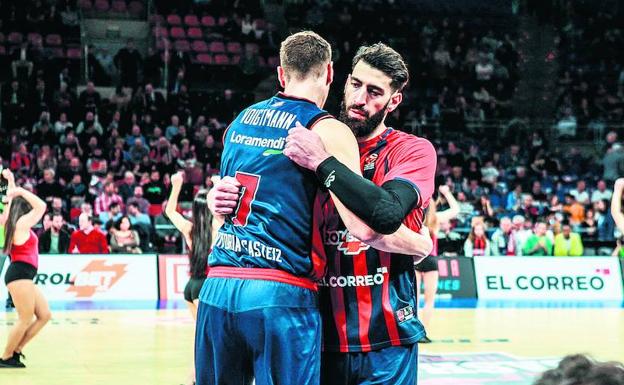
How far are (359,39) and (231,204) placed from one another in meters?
25.8

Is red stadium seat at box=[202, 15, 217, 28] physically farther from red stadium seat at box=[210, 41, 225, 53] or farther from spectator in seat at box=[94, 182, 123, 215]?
spectator in seat at box=[94, 182, 123, 215]

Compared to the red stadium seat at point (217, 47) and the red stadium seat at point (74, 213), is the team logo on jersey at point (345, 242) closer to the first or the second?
the red stadium seat at point (74, 213)

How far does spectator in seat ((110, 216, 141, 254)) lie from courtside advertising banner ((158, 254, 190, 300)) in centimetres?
79

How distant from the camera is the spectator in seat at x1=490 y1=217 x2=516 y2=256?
2066cm

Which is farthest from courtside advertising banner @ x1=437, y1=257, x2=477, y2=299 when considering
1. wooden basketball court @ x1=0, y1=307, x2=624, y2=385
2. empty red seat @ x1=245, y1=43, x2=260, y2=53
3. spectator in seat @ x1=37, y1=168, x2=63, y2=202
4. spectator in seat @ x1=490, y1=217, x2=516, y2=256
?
empty red seat @ x1=245, y1=43, x2=260, y2=53

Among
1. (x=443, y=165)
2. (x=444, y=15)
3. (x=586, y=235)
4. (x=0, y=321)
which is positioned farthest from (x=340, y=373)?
(x=444, y=15)

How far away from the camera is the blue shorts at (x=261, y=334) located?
395cm

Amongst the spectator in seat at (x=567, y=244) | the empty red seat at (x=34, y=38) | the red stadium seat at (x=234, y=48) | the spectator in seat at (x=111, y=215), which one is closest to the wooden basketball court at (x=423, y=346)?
the spectator in seat at (x=111, y=215)

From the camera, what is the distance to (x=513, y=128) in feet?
92.9

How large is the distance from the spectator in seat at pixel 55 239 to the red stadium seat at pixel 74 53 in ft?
30.7

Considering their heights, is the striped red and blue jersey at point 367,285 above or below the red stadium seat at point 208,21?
below

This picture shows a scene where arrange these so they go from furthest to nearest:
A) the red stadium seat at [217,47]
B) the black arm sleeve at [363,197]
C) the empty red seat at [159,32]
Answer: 1. the red stadium seat at [217,47]
2. the empty red seat at [159,32]
3. the black arm sleeve at [363,197]

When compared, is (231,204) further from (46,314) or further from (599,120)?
(599,120)

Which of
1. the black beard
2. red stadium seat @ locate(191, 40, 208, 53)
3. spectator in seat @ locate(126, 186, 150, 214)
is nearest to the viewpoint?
the black beard
